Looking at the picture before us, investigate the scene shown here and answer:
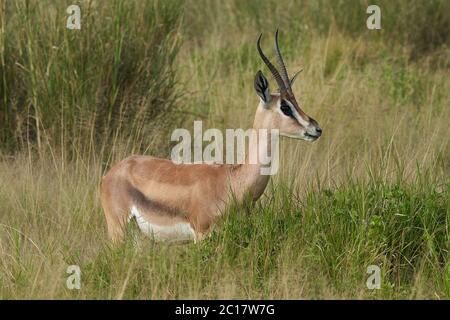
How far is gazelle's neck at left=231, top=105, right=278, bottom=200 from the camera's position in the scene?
5426 mm

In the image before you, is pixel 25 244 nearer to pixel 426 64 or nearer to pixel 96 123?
pixel 96 123

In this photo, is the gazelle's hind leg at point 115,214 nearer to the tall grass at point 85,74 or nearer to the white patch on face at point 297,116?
the white patch on face at point 297,116

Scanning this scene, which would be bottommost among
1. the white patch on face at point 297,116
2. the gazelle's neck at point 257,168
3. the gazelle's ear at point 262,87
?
the gazelle's neck at point 257,168

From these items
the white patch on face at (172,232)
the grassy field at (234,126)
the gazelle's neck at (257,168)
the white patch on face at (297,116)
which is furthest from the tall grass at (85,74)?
the white patch on face at (297,116)

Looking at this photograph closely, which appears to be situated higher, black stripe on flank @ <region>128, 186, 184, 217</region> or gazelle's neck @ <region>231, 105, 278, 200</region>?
gazelle's neck @ <region>231, 105, 278, 200</region>

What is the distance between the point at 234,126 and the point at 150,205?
289 cm

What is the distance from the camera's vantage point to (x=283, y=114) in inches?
215

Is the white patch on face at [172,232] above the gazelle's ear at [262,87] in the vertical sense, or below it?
below

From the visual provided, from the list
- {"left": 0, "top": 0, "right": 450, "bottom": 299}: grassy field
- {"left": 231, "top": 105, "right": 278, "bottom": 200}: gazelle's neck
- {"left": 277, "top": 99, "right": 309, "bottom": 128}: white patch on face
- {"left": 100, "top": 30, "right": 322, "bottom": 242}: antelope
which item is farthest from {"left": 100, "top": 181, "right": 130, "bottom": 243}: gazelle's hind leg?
{"left": 277, "top": 99, "right": 309, "bottom": 128}: white patch on face

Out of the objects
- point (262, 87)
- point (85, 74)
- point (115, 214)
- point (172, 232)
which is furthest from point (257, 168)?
point (85, 74)

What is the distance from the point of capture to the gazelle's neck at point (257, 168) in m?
5.43

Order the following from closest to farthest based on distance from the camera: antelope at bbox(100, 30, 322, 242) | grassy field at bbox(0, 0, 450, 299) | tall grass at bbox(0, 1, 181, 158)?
grassy field at bbox(0, 0, 450, 299) < antelope at bbox(100, 30, 322, 242) < tall grass at bbox(0, 1, 181, 158)

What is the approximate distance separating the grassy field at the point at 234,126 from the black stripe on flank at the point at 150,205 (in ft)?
0.70

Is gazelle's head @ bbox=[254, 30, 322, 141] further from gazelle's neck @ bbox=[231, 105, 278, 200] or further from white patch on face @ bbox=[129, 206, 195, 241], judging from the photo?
white patch on face @ bbox=[129, 206, 195, 241]
